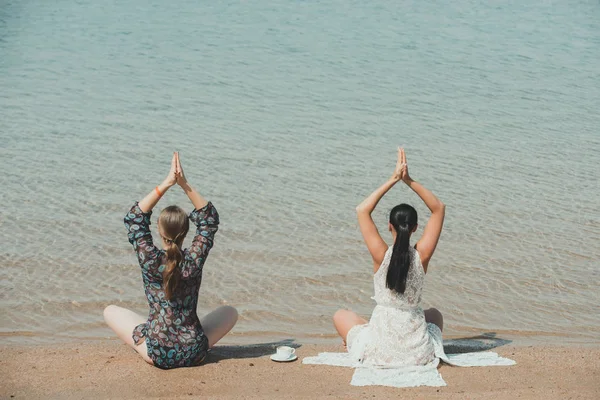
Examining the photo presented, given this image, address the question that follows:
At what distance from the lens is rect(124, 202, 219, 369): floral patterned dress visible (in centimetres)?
499

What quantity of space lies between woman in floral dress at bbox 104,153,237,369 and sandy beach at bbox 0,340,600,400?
128 mm

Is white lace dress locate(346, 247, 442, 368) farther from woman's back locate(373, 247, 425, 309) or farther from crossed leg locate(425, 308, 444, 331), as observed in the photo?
crossed leg locate(425, 308, 444, 331)

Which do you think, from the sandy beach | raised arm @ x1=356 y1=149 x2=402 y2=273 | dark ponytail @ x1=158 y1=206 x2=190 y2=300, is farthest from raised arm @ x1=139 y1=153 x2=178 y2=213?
raised arm @ x1=356 y1=149 x2=402 y2=273

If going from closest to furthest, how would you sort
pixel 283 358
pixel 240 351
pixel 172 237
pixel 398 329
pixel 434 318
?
pixel 172 237
pixel 398 329
pixel 283 358
pixel 434 318
pixel 240 351

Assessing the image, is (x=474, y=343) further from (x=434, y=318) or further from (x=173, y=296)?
(x=173, y=296)

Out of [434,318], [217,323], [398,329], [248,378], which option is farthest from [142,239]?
[434,318]

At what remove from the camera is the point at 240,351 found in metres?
5.64

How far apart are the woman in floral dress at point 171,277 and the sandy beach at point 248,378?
13cm

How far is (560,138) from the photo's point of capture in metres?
11.5

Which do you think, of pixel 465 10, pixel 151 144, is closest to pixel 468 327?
pixel 151 144

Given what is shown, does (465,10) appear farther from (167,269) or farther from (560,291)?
(167,269)

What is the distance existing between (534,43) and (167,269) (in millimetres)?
15227

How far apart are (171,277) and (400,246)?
4.35 feet

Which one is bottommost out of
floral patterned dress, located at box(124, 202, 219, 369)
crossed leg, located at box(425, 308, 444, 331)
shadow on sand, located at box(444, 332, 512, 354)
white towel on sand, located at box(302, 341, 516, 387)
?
shadow on sand, located at box(444, 332, 512, 354)
